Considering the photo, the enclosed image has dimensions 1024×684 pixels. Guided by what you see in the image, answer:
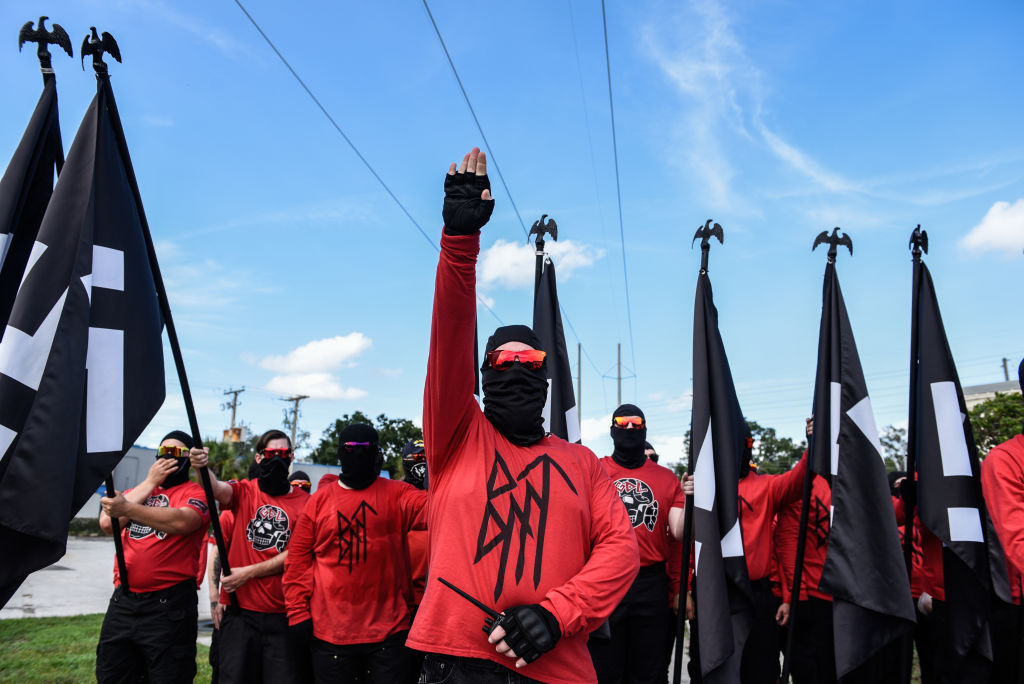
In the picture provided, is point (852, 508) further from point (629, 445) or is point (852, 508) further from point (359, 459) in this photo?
point (359, 459)

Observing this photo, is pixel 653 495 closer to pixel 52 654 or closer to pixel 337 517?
pixel 337 517

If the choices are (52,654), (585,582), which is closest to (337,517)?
(585,582)

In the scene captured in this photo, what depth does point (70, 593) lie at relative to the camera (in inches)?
546

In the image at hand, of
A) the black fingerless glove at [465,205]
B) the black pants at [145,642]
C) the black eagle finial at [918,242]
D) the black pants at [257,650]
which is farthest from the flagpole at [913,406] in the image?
the black pants at [145,642]

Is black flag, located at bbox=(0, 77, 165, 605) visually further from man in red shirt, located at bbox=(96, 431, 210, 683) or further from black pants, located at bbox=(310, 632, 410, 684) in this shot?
black pants, located at bbox=(310, 632, 410, 684)

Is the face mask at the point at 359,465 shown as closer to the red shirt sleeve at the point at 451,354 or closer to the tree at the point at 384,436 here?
the red shirt sleeve at the point at 451,354

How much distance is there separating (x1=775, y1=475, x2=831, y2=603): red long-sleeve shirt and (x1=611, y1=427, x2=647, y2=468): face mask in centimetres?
143

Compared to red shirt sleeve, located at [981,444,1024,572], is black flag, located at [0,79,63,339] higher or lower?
higher

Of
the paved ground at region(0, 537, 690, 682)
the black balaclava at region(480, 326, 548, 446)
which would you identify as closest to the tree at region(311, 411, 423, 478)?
the paved ground at region(0, 537, 690, 682)

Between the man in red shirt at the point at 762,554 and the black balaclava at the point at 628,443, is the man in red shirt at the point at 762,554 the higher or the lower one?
the lower one

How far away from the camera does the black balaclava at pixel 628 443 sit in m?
5.98

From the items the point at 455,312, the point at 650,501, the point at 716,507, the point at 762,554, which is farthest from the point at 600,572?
the point at 762,554

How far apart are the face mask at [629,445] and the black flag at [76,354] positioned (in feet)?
12.0

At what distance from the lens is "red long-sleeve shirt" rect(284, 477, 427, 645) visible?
483cm
